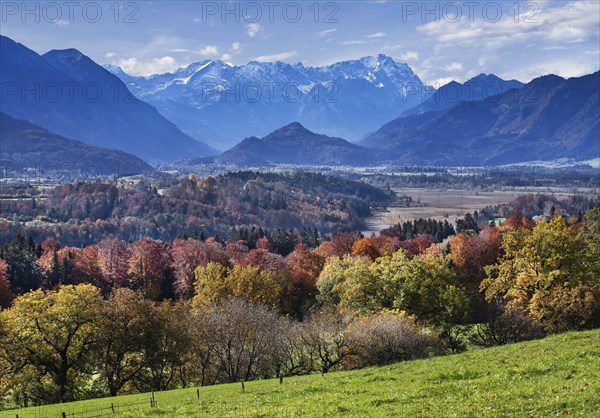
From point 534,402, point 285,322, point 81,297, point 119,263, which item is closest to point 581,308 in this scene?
point 285,322

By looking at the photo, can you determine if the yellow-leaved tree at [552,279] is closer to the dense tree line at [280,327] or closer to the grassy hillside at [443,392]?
the dense tree line at [280,327]

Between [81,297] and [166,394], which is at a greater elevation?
[81,297]

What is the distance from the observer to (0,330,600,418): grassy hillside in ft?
81.9

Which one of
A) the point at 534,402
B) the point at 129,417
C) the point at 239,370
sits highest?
the point at 534,402

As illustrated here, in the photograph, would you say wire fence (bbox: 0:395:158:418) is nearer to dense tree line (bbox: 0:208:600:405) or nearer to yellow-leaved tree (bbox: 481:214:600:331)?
dense tree line (bbox: 0:208:600:405)

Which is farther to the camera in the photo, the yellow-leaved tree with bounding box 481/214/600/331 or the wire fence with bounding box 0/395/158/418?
the yellow-leaved tree with bounding box 481/214/600/331

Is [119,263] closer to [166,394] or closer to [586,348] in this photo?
[166,394]

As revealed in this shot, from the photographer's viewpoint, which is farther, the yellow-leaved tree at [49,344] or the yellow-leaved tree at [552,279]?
the yellow-leaved tree at [552,279]

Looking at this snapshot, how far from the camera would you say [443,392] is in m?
29.3

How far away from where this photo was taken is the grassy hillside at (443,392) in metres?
25.0

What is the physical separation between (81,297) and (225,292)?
31.1 m

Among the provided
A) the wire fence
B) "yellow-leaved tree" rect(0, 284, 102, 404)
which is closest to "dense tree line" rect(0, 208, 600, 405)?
"yellow-leaved tree" rect(0, 284, 102, 404)

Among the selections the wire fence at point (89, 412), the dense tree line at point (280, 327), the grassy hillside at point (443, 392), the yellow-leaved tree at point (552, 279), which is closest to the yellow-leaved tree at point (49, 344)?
the dense tree line at point (280, 327)

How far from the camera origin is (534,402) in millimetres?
24781
